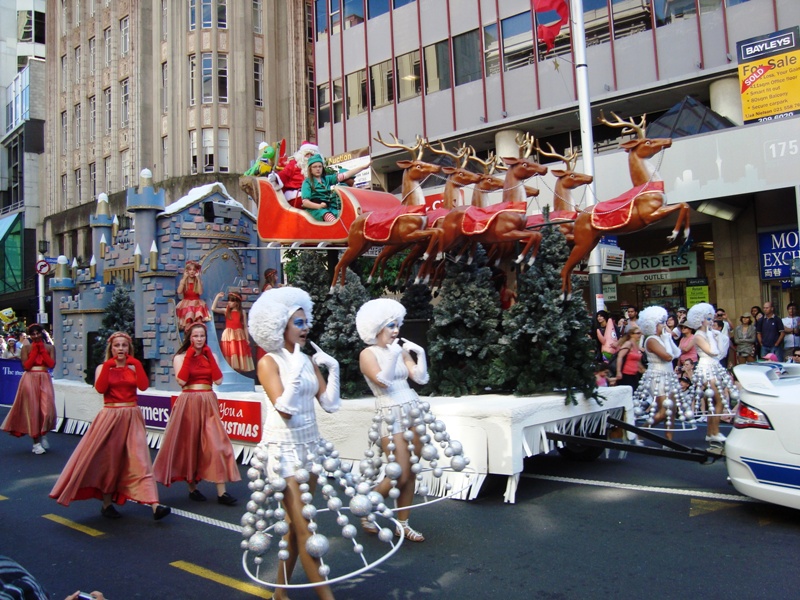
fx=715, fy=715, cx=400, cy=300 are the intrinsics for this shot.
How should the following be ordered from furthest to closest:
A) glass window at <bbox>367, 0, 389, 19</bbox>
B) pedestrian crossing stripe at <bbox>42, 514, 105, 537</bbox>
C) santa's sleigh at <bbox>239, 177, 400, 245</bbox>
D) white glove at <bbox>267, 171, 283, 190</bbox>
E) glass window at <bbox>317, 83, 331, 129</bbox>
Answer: glass window at <bbox>317, 83, 331, 129</bbox> → glass window at <bbox>367, 0, 389, 19</bbox> → white glove at <bbox>267, 171, 283, 190</bbox> → santa's sleigh at <bbox>239, 177, 400, 245</bbox> → pedestrian crossing stripe at <bbox>42, 514, 105, 537</bbox>

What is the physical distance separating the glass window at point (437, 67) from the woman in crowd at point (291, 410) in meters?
19.1

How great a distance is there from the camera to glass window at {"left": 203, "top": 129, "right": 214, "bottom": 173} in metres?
32.9

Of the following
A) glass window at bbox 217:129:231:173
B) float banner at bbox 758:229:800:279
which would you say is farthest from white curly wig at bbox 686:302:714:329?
glass window at bbox 217:129:231:173

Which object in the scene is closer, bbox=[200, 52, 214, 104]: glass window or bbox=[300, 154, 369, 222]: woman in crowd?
bbox=[300, 154, 369, 222]: woman in crowd

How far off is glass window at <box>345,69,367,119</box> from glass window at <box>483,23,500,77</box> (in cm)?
476

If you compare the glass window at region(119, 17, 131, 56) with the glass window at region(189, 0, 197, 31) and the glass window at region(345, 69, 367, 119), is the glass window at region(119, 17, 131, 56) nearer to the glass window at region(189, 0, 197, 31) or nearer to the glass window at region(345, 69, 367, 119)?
the glass window at region(189, 0, 197, 31)

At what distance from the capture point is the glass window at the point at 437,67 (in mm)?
21984

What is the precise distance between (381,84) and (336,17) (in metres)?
3.51

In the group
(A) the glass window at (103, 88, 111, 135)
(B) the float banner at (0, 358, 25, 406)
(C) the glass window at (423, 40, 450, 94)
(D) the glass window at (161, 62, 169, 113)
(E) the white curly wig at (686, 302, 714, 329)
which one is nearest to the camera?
(E) the white curly wig at (686, 302, 714, 329)

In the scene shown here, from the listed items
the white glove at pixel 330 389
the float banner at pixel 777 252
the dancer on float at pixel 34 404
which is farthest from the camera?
the float banner at pixel 777 252

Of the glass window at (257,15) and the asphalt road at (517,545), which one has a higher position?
the glass window at (257,15)

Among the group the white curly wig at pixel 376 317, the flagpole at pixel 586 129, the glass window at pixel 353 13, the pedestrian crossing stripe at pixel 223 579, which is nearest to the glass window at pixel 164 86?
the glass window at pixel 353 13

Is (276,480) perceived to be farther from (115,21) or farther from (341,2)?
(115,21)

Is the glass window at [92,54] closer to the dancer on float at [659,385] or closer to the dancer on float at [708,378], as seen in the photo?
the dancer on float at [659,385]
